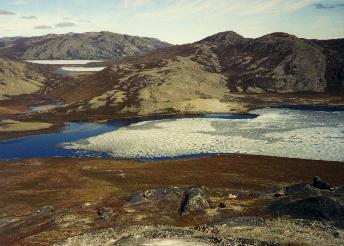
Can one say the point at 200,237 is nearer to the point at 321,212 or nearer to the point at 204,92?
the point at 321,212

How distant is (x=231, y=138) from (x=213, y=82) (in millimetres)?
75554

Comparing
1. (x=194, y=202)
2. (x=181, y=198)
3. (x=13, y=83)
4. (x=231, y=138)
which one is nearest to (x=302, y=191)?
(x=194, y=202)

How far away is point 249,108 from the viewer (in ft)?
404

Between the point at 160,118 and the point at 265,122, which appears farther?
the point at 160,118

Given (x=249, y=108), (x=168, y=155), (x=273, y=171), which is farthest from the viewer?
(x=249, y=108)

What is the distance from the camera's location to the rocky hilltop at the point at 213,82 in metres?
127

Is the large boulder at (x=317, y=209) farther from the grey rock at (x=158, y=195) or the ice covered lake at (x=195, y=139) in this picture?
the ice covered lake at (x=195, y=139)

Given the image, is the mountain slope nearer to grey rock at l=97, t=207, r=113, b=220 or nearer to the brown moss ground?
the brown moss ground

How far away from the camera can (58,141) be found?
87.0 metres

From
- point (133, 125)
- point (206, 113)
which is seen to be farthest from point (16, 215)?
point (206, 113)

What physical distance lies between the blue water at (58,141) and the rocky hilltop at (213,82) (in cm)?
1595

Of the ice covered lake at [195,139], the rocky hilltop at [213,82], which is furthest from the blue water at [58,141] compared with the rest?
the rocky hilltop at [213,82]

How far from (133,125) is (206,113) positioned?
80.5 feet

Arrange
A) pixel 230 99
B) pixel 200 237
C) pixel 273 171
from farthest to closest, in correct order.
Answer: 1. pixel 230 99
2. pixel 273 171
3. pixel 200 237
